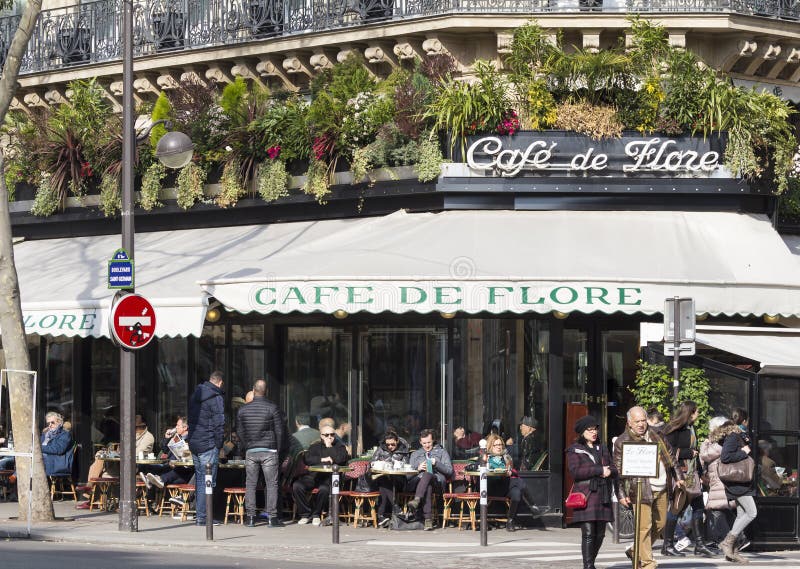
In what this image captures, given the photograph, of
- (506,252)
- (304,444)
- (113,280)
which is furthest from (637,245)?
(113,280)

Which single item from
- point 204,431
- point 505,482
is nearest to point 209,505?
point 204,431

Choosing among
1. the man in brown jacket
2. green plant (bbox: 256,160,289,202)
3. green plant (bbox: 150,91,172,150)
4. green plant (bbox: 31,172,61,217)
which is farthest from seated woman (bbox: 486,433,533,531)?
green plant (bbox: 31,172,61,217)

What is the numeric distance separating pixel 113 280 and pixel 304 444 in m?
3.88

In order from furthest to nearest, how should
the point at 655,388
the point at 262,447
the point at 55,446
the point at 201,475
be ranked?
the point at 55,446, the point at 201,475, the point at 262,447, the point at 655,388

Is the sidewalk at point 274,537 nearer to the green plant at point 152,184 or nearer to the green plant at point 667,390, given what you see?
the green plant at point 667,390

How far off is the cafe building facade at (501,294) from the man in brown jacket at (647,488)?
4.14m

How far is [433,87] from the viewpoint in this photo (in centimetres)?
2186

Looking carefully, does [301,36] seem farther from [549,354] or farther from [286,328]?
[549,354]

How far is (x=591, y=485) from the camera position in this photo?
14.8 meters

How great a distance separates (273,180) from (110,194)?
10.3ft

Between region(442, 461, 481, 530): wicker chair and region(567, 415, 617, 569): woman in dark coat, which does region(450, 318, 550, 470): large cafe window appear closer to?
region(442, 461, 481, 530): wicker chair

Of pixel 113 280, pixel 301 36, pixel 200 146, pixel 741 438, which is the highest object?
pixel 301 36

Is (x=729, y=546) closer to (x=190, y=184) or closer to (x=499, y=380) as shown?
(x=499, y=380)

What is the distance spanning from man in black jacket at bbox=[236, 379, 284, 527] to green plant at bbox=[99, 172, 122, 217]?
5780 millimetres
